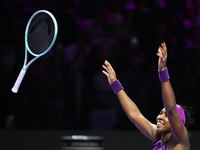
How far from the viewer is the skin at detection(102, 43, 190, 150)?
7.73 ft

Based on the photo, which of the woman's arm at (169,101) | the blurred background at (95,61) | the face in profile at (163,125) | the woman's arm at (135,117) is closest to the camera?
the woman's arm at (169,101)

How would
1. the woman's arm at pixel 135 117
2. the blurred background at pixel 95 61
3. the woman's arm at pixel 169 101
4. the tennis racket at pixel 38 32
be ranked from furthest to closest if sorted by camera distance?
the blurred background at pixel 95 61 → the tennis racket at pixel 38 32 → the woman's arm at pixel 135 117 → the woman's arm at pixel 169 101

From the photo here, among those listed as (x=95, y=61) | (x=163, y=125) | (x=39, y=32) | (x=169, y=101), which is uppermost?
(x=39, y=32)

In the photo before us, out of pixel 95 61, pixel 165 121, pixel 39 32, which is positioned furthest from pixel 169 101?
pixel 95 61

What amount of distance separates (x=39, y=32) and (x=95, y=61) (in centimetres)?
185

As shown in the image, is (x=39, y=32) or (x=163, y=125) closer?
(x=163, y=125)

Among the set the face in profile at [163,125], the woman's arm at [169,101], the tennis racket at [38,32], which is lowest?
the face in profile at [163,125]

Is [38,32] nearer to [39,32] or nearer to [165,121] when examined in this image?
[39,32]

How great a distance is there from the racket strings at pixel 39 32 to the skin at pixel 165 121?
80 cm

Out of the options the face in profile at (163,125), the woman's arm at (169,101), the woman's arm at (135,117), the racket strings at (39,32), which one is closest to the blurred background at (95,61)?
the racket strings at (39,32)

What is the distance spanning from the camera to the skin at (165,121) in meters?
2.36

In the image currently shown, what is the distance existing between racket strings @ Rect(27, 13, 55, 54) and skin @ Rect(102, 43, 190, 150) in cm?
80

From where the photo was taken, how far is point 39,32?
11.6 ft

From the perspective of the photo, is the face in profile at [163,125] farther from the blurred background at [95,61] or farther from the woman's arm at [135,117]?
the blurred background at [95,61]
